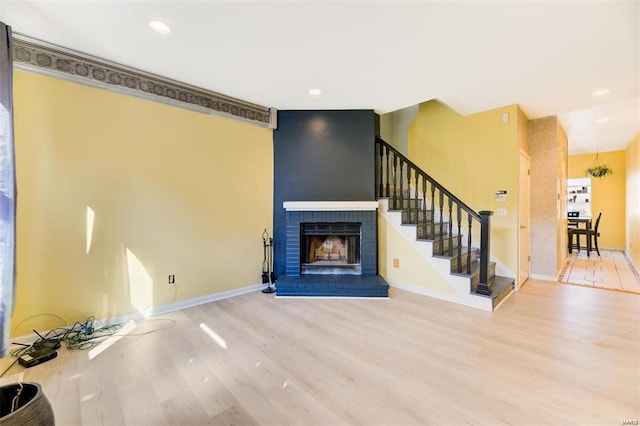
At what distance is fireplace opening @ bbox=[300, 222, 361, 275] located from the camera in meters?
3.98

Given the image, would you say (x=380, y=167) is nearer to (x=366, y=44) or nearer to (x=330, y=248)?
(x=330, y=248)

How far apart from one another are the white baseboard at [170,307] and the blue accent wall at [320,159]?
59cm

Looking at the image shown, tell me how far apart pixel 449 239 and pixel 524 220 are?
5.05ft

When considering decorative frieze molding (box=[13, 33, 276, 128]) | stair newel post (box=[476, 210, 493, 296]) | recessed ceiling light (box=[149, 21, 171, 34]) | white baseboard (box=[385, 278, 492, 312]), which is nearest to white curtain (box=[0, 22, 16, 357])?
decorative frieze molding (box=[13, 33, 276, 128])

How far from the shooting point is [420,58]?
255 centimetres

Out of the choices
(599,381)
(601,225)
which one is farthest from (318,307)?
(601,225)

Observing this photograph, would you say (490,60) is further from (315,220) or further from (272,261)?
(272,261)

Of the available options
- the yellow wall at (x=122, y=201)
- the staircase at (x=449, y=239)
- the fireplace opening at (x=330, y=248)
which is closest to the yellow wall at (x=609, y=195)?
the staircase at (x=449, y=239)

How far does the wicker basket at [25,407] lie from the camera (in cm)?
110

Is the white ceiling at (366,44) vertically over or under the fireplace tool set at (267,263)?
over

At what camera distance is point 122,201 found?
277cm

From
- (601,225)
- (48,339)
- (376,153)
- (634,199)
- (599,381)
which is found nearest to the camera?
(599,381)

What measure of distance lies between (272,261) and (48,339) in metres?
2.39

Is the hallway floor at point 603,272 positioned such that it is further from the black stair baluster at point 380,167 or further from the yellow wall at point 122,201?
the yellow wall at point 122,201
